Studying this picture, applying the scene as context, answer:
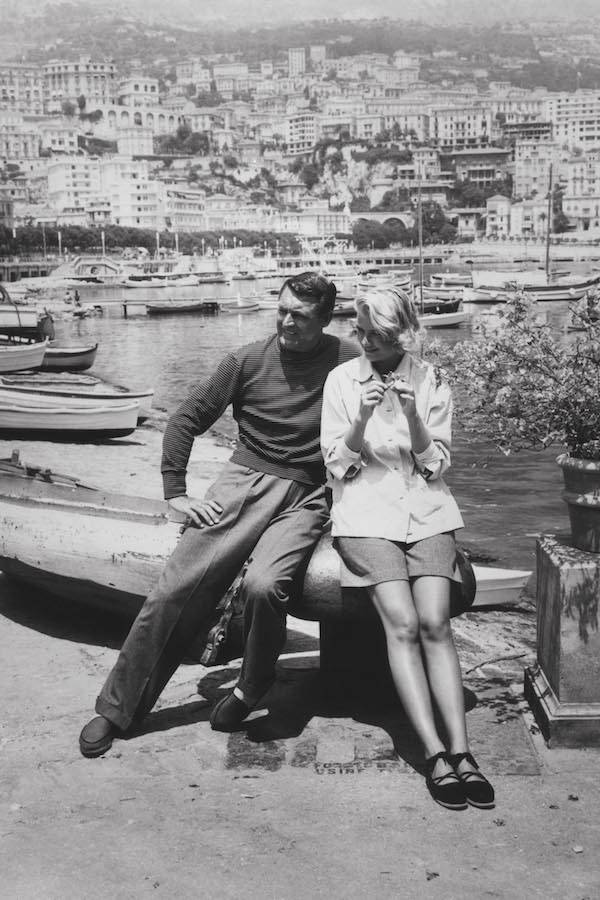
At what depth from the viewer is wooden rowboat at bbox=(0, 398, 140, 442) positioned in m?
11.4

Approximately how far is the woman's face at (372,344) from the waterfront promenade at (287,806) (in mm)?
1066

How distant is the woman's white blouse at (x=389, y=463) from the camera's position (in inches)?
119

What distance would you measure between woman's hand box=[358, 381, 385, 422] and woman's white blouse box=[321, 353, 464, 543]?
0.35ft

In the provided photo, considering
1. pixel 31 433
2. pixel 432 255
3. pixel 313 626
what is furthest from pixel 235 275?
pixel 313 626

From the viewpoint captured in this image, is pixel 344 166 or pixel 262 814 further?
pixel 344 166

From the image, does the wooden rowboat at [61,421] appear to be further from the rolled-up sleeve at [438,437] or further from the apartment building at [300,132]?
the apartment building at [300,132]

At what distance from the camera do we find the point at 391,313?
3031 millimetres

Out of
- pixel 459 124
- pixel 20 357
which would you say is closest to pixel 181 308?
pixel 20 357

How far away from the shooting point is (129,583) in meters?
4.09

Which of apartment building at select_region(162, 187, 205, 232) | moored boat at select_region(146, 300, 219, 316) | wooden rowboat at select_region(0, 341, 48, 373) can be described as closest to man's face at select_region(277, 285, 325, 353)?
wooden rowboat at select_region(0, 341, 48, 373)

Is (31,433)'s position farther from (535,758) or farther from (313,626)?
(535,758)

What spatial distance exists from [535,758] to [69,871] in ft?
4.11

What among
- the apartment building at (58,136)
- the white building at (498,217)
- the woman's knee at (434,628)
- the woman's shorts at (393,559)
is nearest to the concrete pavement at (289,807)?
the woman's knee at (434,628)

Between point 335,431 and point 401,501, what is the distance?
27 centimetres
